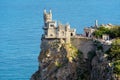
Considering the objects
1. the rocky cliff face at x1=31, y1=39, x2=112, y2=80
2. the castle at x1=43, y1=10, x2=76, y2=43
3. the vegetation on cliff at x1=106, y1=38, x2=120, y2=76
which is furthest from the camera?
the castle at x1=43, y1=10, x2=76, y2=43

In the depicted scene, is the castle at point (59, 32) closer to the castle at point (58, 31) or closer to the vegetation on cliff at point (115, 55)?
the castle at point (58, 31)

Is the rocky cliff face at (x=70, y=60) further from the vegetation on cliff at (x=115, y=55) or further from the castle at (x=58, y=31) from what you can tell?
the vegetation on cliff at (x=115, y=55)

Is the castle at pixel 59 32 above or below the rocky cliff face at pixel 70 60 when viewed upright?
above

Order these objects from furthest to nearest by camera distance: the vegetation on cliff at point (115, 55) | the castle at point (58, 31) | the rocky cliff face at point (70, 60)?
the castle at point (58, 31) < the rocky cliff face at point (70, 60) < the vegetation on cliff at point (115, 55)

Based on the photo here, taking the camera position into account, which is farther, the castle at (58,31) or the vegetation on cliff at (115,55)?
the castle at (58,31)

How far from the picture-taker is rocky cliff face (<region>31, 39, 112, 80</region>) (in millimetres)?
95062

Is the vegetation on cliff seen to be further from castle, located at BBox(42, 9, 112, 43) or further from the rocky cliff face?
castle, located at BBox(42, 9, 112, 43)

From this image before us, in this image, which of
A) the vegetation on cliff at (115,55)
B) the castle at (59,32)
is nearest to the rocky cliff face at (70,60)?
the castle at (59,32)

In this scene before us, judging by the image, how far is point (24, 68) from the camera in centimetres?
14200

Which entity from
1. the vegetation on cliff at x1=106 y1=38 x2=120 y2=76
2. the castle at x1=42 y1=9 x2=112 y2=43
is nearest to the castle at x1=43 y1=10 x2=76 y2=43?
the castle at x1=42 y1=9 x2=112 y2=43

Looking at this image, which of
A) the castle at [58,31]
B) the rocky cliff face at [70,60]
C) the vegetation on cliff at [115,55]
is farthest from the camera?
the castle at [58,31]

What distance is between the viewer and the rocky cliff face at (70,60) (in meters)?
95.1

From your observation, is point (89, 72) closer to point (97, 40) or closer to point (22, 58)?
point (97, 40)

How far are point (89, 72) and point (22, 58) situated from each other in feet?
182
